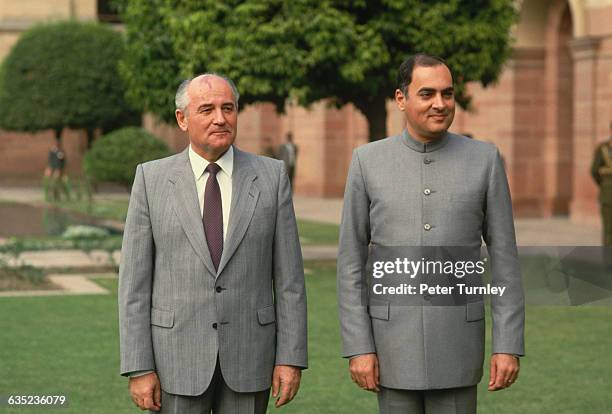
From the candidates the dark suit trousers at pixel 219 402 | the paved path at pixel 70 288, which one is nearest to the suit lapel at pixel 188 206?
the dark suit trousers at pixel 219 402

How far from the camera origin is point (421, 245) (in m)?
4.96

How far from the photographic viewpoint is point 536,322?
1303cm

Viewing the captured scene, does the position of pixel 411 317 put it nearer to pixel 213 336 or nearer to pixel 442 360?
pixel 442 360

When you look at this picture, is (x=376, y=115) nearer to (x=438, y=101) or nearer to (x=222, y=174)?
(x=222, y=174)

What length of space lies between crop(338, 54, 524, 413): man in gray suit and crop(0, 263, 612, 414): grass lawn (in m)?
3.92

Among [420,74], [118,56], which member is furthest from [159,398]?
[118,56]

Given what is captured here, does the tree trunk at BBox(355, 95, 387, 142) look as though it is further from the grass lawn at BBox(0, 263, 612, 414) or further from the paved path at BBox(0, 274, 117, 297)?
the paved path at BBox(0, 274, 117, 297)

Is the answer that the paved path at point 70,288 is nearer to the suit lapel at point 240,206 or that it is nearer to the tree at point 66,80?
the suit lapel at point 240,206

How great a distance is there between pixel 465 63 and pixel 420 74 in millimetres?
12061

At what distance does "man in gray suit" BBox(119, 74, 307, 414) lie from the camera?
4.95m

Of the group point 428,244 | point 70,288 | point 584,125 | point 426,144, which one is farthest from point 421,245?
point 584,125

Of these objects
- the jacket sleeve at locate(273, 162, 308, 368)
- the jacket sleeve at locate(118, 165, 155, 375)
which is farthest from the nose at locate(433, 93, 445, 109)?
the jacket sleeve at locate(118, 165, 155, 375)

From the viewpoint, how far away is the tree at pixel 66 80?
42656 mm

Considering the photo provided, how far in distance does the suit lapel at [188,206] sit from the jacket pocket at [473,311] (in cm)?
96
